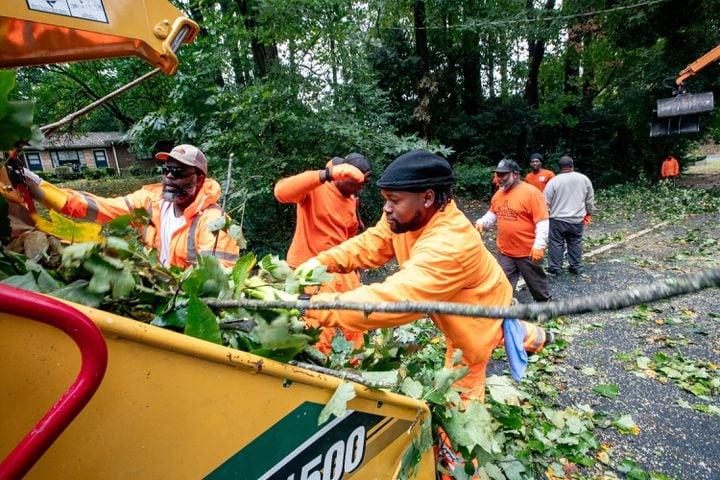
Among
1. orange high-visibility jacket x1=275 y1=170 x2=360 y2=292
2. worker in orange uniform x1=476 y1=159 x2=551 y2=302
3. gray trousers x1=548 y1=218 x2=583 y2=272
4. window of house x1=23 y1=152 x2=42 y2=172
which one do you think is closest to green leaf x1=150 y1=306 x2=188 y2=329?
orange high-visibility jacket x1=275 y1=170 x2=360 y2=292

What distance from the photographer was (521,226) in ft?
18.1

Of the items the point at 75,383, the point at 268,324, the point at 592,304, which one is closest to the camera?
the point at 75,383

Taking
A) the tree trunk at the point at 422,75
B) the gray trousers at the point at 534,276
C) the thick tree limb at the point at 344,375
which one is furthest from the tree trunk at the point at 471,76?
the thick tree limb at the point at 344,375

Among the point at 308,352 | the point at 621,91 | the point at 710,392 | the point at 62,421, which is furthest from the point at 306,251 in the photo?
the point at 621,91

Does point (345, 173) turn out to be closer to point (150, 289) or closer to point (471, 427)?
point (471, 427)

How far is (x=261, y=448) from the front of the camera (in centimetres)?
115

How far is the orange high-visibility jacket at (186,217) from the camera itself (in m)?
2.69

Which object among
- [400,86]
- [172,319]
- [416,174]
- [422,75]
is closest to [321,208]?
[416,174]

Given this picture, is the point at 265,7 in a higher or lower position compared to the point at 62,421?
higher

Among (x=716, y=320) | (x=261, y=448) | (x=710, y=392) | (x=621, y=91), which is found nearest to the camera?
(x=261, y=448)

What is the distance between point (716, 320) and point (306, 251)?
5189 mm

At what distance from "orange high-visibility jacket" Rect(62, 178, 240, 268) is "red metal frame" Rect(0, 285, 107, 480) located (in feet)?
5.94

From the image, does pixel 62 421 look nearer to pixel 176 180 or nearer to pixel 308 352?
pixel 308 352

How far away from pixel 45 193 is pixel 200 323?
7.73ft
